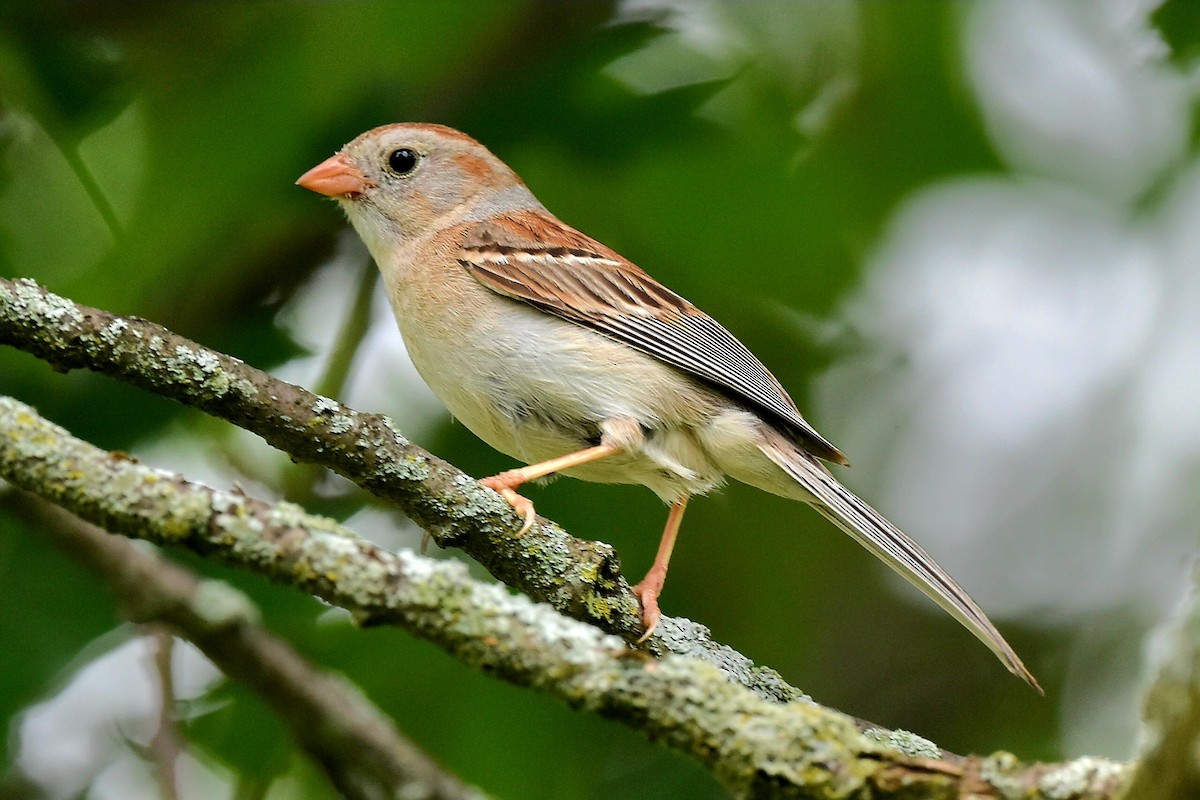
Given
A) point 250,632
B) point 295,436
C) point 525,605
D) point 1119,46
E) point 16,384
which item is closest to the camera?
point 525,605

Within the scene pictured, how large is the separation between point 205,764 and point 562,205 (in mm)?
3233

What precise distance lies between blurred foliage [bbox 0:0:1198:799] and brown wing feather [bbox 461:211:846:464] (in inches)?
19.3

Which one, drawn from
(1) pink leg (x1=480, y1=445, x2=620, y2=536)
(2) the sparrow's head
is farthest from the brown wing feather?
(1) pink leg (x1=480, y1=445, x2=620, y2=536)

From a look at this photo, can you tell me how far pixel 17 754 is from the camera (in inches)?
181

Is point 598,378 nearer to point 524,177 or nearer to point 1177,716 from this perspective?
point 524,177

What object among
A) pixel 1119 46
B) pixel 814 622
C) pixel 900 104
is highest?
pixel 1119 46

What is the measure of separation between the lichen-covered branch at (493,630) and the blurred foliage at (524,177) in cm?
243

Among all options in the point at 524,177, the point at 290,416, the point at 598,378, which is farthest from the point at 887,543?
the point at 524,177

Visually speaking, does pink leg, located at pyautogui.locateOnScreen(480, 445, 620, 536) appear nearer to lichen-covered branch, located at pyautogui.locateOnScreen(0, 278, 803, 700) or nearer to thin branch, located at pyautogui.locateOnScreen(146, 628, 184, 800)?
lichen-covered branch, located at pyautogui.locateOnScreen(0, 278, 803, 700)

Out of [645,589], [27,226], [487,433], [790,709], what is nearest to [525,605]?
[790,709]

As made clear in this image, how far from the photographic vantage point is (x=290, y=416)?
3.53m

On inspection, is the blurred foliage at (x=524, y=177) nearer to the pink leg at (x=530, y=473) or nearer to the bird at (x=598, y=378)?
the bird at (x=598, y=378)

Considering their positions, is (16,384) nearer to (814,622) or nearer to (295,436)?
(295,436)

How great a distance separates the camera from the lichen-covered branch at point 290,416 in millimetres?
3496
